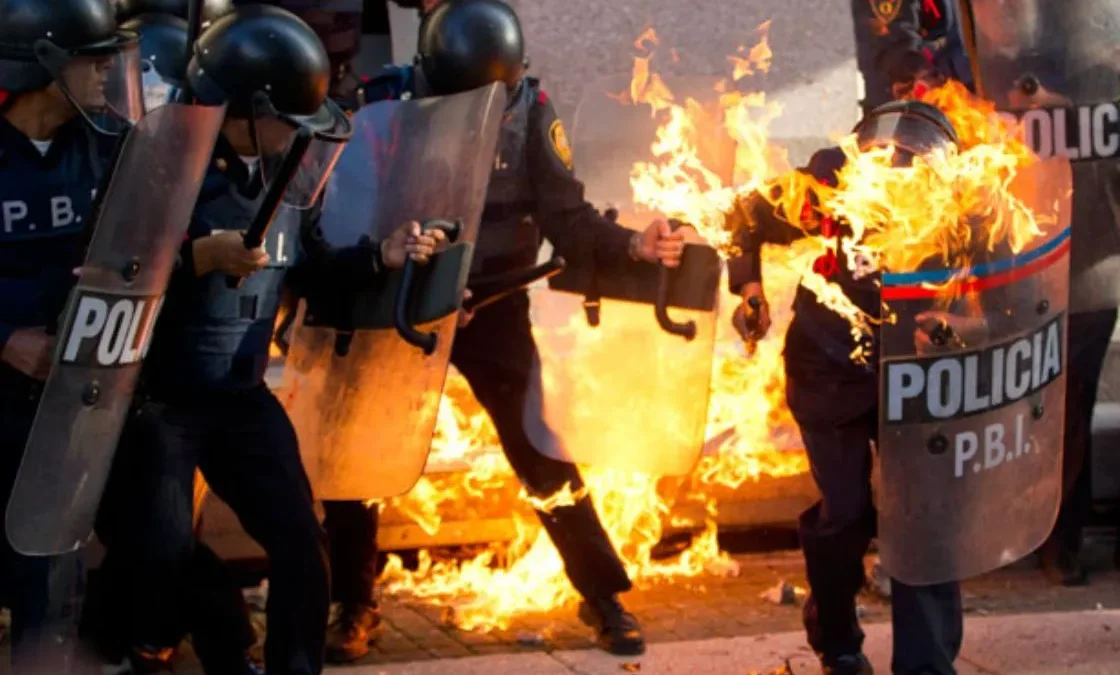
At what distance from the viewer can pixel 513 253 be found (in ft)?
18.6

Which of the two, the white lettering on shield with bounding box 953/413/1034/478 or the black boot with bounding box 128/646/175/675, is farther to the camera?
the black boot with bounding box 128/646/175/675

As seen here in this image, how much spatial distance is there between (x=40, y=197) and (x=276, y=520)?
87cm

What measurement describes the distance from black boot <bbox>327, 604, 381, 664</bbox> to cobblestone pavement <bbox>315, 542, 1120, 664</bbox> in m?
0.04

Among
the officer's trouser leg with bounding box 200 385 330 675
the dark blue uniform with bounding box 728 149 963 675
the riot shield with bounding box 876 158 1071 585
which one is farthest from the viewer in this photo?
the dark blue uniform with bounding box 728 149 963 675

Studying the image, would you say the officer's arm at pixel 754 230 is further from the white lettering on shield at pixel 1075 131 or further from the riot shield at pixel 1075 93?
the white lettering on shield at pixel 1075 131

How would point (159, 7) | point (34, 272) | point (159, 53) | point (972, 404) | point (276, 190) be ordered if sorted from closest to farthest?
point (276, 190) < point (34, 272) < point (972, 404) < point (159, 53) < point (159, 7)

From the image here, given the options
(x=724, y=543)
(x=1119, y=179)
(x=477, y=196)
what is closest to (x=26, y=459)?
(x=477, y=196)

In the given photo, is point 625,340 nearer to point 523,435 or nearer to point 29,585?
point 523,435

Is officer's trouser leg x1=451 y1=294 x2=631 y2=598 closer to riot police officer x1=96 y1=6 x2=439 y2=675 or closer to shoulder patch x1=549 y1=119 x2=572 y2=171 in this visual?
shoulder patch x1=549 y1=119 x2=572 y2=171

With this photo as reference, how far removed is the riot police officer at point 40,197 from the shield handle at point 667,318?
1.63 meters

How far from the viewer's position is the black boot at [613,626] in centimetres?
566

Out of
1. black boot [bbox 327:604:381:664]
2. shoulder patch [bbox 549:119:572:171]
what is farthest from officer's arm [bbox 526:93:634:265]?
black boot [bbox 327:604:381:664]

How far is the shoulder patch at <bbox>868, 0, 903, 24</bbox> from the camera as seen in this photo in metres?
5.76

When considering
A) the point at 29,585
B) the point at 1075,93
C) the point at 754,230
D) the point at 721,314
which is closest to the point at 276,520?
the point at 29,585
